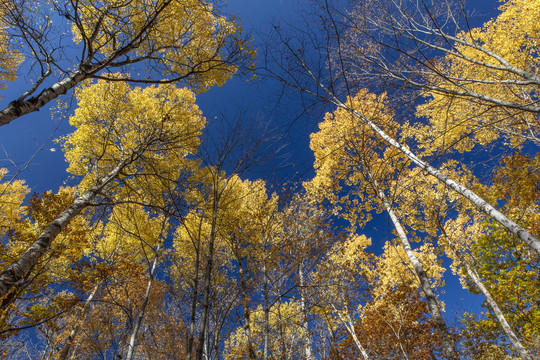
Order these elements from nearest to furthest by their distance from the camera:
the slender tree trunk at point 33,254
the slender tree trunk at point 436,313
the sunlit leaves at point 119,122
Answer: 1. the slender tree trunk at point 33,254
2. the slender tree trunk at point 436,313
3. the sunlit leaves at point 119,122

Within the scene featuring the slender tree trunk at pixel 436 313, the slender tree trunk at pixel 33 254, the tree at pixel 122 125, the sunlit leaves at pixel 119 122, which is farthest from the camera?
the sunlit leaves at pixel 119 122

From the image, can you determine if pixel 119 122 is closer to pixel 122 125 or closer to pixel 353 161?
pixel 122 125

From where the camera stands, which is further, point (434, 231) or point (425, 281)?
point (434, 231)

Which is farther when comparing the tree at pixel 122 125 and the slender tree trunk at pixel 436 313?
the tree at pixel 122 125

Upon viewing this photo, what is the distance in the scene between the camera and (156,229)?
8.48m

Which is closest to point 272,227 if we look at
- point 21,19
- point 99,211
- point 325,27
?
point 99,211

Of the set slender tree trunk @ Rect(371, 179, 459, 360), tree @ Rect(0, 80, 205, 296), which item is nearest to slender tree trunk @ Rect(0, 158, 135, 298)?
tree @ Rect(0, 80, 205, 296)

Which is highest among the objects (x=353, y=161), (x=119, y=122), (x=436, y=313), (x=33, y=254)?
(x=119, y=122)

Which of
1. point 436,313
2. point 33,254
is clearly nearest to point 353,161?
point 436,313

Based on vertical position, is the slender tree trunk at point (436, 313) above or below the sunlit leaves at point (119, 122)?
below

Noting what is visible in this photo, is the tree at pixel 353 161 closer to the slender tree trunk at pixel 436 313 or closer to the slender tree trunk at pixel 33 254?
the slender tree trunk at pixel 436 313

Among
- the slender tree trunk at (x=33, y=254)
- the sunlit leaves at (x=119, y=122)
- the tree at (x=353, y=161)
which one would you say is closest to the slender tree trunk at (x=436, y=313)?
the tree at (x=353, y=161)

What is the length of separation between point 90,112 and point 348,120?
841 cm

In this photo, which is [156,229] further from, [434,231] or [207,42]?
[434,231]
